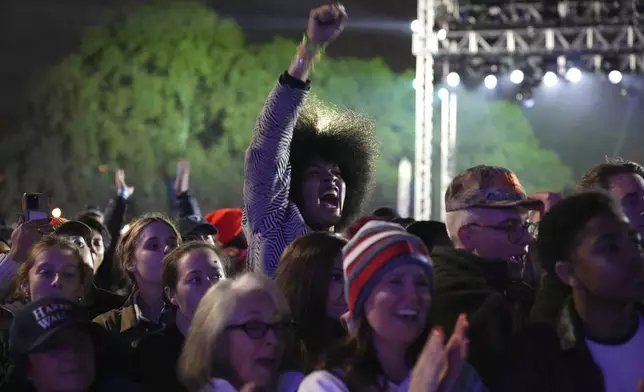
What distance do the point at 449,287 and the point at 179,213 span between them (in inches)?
187

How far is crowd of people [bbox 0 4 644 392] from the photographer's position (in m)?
3.04

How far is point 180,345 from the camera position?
13.9ft

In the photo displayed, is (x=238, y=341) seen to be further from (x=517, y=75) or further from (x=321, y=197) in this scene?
(x=517, y=75)

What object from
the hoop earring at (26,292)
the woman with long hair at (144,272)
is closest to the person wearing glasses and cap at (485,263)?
the woman with long hair at (144,272)

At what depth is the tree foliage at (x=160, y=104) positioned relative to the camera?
23000mm

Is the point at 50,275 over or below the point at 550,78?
below

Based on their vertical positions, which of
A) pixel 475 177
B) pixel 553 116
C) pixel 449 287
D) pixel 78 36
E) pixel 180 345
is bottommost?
pixel 180 345

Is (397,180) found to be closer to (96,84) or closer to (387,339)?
(96,84)

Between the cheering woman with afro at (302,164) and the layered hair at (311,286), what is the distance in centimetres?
53

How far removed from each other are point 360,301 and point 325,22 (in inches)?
57.5

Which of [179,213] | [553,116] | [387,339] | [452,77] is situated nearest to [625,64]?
[452,77]

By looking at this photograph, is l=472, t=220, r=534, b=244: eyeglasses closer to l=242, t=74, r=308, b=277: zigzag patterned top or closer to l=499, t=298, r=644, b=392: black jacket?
l=499, t=298, r=644, b=392: black jacket

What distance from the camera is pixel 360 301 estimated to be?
319cm

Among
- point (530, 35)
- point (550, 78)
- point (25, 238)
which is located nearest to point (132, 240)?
point (25, 238)
